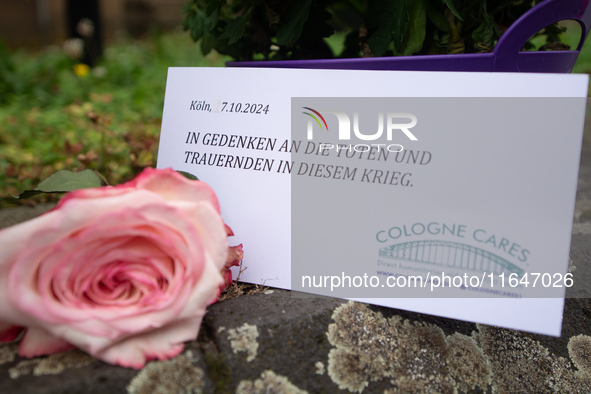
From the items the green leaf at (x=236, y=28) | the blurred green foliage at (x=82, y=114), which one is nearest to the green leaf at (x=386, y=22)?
the green leaf at (x=236, y=28)

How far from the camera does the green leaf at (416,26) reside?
3.19 feet

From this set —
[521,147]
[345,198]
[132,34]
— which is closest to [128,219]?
[345,198]

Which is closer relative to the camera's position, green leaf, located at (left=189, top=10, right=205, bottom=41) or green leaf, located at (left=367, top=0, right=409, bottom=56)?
green leaf, located at (left=367, top=0, right=409, bottom=56)

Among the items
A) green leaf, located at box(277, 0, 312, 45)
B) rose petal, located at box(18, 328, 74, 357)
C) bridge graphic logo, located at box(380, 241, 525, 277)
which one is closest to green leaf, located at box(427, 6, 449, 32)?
green leaf, located at box(277, 0, 312, 45)

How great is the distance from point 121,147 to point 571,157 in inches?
70.9

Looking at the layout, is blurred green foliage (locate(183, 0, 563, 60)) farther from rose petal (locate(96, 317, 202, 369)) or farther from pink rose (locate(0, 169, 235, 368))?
rose petal (locate(96, 317, 202, 369))

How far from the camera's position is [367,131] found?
0.79 meters

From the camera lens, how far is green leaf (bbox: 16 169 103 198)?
868 millimetres

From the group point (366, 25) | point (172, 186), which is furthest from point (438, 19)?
point (172, 186)

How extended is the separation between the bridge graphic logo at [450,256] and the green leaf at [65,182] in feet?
2.24

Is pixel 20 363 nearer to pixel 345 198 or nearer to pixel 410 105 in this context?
pixel 345 198

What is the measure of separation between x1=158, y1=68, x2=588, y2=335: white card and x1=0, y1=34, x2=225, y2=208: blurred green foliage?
0.86 meters

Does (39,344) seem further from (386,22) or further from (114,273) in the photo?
(386,22)

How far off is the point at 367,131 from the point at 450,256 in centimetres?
29
